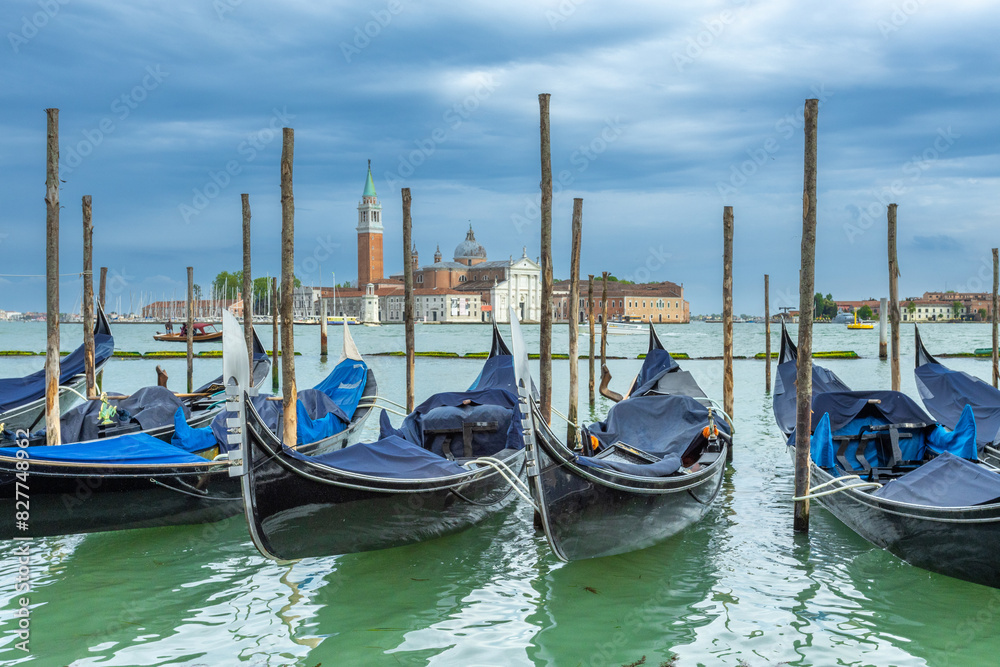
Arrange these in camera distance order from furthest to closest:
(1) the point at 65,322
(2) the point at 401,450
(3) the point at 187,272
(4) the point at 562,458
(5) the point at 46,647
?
1. (1) the point at 65,322
2. (3) the point at 187,272
3. (2) the point at 401,450
4. (4) the point at 562,458
5. (5) the point at 46,647

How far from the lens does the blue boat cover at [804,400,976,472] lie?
5.37 m

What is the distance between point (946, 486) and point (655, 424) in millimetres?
2309

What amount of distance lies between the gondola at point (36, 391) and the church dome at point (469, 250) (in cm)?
9008

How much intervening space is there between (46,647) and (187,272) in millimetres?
Result: 12572

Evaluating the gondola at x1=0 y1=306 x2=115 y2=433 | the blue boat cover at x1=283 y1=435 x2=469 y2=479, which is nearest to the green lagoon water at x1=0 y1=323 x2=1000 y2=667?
the blue boat cover at x1=283 y1=435 x2=469 y2=479

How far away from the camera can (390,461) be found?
15.2 feet

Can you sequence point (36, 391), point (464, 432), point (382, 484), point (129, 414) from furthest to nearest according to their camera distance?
point (36, 391) → point (129, 414) → point (464, 432) → point (382, 484)


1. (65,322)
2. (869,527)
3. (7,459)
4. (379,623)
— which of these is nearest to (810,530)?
(869,527)

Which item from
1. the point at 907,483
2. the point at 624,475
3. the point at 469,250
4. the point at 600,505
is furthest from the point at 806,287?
the point at 469,250

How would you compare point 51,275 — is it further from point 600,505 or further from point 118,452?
point 600,505

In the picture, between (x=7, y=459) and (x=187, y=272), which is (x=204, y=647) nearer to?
(x=7, y=459)

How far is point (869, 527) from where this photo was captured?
15.5 ft

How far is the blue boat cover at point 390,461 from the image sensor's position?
14.5 feet

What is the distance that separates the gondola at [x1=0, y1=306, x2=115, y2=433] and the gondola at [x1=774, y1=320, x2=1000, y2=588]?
6.15 metres
